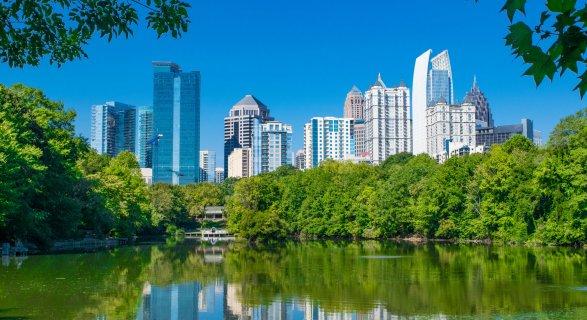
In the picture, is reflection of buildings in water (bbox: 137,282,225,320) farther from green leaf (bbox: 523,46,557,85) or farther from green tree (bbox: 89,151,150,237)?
green tree (bbox: 89,151,150,237)

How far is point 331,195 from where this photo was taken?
7944 cm

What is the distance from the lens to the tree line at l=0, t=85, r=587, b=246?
4016 cm

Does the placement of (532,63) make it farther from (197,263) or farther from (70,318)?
(197,263)

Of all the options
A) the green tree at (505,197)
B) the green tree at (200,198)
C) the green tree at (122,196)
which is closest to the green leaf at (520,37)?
the green tree at (505,197)

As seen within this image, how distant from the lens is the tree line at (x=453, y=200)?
47.2 meters

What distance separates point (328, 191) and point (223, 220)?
1294 inches

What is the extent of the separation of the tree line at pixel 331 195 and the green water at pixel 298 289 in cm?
674

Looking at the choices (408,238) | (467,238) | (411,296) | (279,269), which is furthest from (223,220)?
(411,296)

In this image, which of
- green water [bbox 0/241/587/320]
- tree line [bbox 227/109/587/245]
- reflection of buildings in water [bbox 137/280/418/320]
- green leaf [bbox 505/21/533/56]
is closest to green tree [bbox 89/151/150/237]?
tree line [bbox 227/109/587/245]

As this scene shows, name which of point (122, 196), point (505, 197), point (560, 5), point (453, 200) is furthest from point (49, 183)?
point (560, 5)

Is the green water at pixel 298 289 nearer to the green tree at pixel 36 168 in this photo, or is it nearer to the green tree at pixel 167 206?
the green tree at pixel 36 168

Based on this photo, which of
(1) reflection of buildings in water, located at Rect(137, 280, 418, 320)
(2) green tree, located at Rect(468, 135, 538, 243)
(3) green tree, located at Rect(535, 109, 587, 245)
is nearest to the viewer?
(1) reflection of buildings in water, located at Rect(137, 280, 418, 320)

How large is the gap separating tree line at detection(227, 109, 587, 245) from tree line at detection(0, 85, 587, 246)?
0.36 feet

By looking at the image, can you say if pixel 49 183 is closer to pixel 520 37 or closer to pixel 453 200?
pixel 453 200
